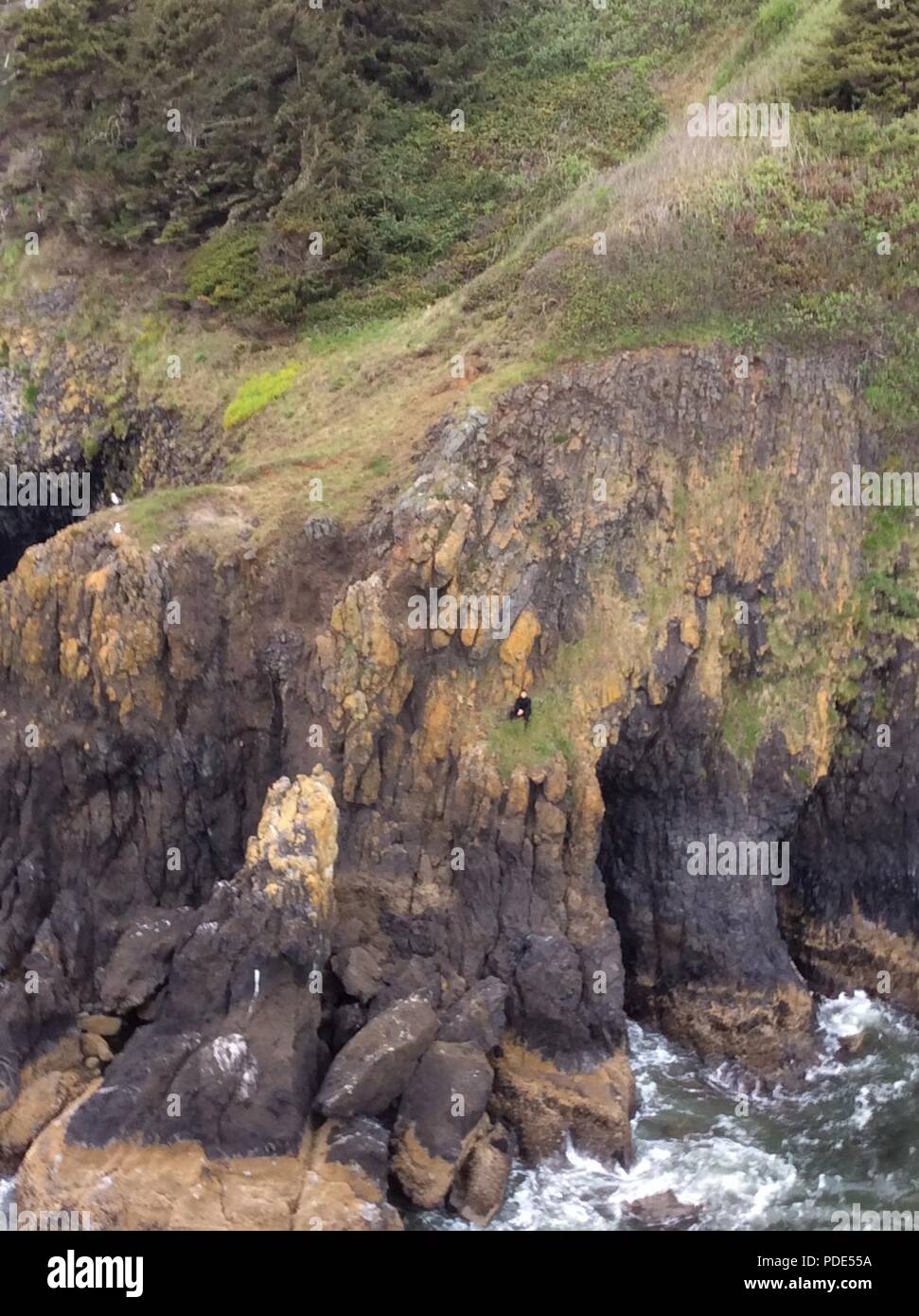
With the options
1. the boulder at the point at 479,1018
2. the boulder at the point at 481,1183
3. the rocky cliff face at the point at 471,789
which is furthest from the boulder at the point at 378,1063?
the boulder at the point at 481,1183

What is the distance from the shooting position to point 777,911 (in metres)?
21.8

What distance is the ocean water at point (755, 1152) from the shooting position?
16719 mm

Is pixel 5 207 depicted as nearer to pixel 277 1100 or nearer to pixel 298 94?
pixel 298 94

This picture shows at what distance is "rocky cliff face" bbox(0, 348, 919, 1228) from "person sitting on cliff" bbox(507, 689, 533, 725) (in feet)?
0.55

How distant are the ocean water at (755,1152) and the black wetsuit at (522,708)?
5.60 meters

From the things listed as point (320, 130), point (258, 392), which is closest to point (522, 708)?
point (258, 392)

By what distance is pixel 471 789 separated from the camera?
19.3 metres

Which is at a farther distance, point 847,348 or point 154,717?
point 847,348

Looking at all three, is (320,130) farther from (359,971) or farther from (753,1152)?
(753,1152)

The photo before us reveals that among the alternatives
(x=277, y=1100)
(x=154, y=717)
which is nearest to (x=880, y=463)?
(x=154, y=717)

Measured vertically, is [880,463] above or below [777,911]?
above

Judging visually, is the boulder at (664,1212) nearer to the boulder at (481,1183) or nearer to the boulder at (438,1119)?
the boulder at (481,1183)

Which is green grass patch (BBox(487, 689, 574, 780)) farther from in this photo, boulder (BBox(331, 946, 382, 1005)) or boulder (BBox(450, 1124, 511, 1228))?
boulder (BBox(450, 1124, 511, 1228))

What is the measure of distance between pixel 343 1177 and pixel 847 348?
1620 cm
